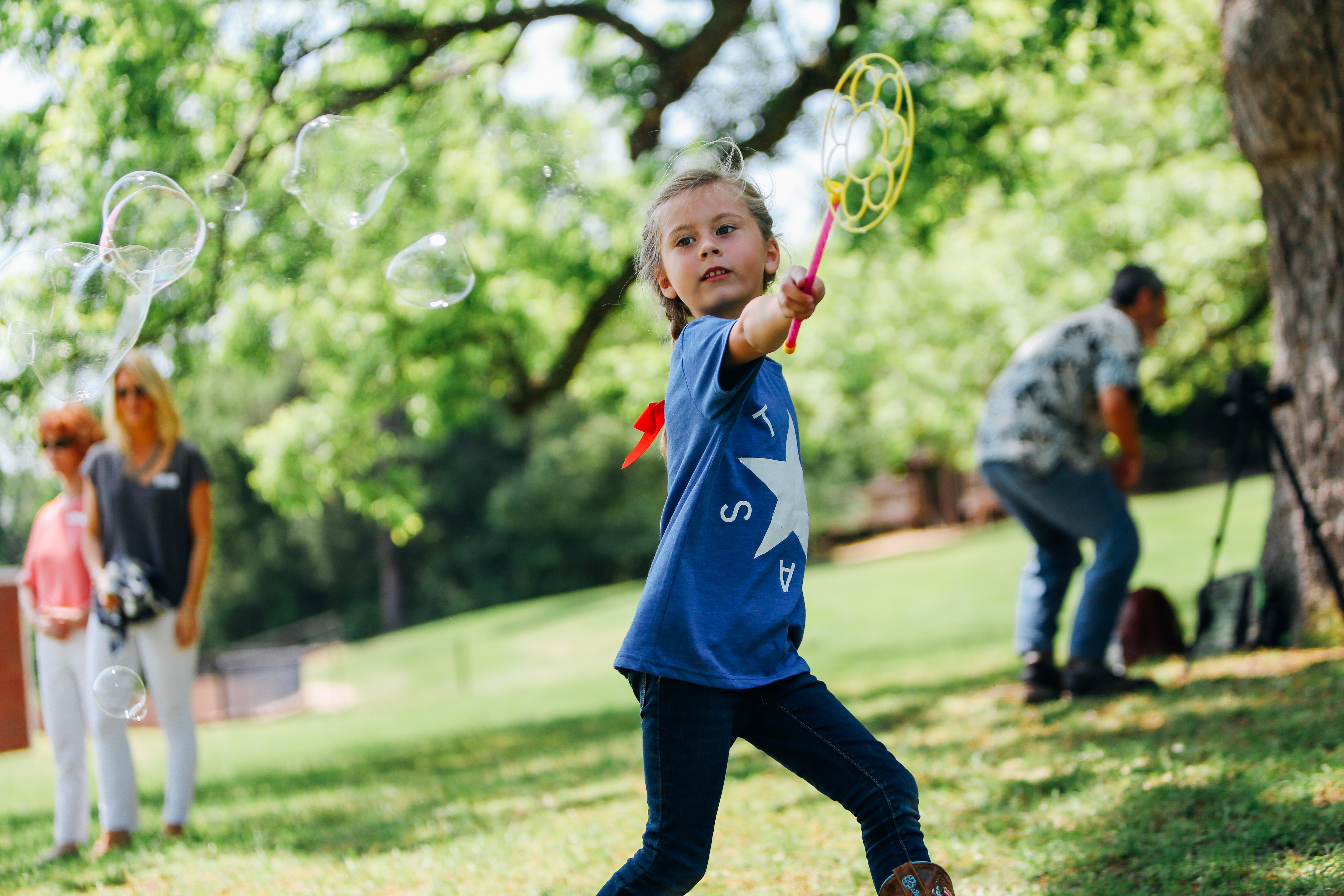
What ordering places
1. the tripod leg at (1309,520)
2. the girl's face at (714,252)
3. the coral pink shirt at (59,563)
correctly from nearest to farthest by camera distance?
the girl's face at (714,252), the coral pink shirt at (59,563), the tripod leg at (1309,520)

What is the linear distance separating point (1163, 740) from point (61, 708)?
14.5 feet

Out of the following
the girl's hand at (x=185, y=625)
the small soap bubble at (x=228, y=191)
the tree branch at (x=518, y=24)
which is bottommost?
the girl's hand at (x=185, y=625)

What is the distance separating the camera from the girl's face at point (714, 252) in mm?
2391

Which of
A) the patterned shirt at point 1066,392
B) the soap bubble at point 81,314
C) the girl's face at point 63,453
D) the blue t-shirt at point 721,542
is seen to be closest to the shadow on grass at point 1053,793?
the patterned shirt at point 1066,392

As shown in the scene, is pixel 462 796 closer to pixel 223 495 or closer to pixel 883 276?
pixel 883 276

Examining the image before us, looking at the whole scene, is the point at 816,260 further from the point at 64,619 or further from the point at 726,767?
the point at 64,619

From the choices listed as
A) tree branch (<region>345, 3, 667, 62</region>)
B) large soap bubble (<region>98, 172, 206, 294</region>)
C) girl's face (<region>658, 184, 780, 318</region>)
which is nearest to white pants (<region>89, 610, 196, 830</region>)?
large soap bubble (<region>98, 172, 206, 294</region>)

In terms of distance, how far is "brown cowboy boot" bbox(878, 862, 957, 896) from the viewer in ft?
7.36

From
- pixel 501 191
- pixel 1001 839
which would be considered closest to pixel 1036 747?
pixel 1001 839

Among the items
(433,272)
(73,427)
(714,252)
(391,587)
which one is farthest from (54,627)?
(391,587)

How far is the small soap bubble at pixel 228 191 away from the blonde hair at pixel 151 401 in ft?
2.37

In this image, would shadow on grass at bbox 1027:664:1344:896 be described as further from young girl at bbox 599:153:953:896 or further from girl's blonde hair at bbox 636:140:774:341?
girl's blonde hair at bbox 636:140:774:341

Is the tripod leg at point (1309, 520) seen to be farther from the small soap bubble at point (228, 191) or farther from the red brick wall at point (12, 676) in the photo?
the red brick wall at point (12, 676)

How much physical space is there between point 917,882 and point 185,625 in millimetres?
3330
